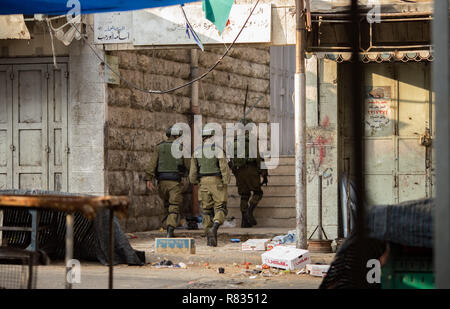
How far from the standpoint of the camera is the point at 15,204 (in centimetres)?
624

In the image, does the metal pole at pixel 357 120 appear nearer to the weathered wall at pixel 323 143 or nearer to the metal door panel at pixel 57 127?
the weathered wall at pixel 323 143

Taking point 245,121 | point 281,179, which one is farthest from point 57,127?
point 245,121

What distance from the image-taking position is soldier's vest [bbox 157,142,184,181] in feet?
48.9

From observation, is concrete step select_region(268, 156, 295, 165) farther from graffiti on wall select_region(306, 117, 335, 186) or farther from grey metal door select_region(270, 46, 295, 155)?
graffiti on wall select_region(306, 117, 335, 186)

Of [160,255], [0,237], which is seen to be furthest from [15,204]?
[160,255]

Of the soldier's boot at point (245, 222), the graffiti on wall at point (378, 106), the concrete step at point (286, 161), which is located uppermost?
the graffiti on wall at point (378, 106)

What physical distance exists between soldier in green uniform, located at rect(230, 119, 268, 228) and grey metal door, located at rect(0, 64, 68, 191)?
451 cm

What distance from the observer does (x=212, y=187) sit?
46.0 feet

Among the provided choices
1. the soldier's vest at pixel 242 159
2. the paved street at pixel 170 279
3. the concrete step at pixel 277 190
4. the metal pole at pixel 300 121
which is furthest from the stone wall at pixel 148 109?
the metal pole at pixel 300 121

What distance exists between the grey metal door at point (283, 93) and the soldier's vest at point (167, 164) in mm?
9323

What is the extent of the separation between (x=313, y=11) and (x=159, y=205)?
6208 mm

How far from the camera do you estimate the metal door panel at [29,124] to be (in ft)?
49.7
